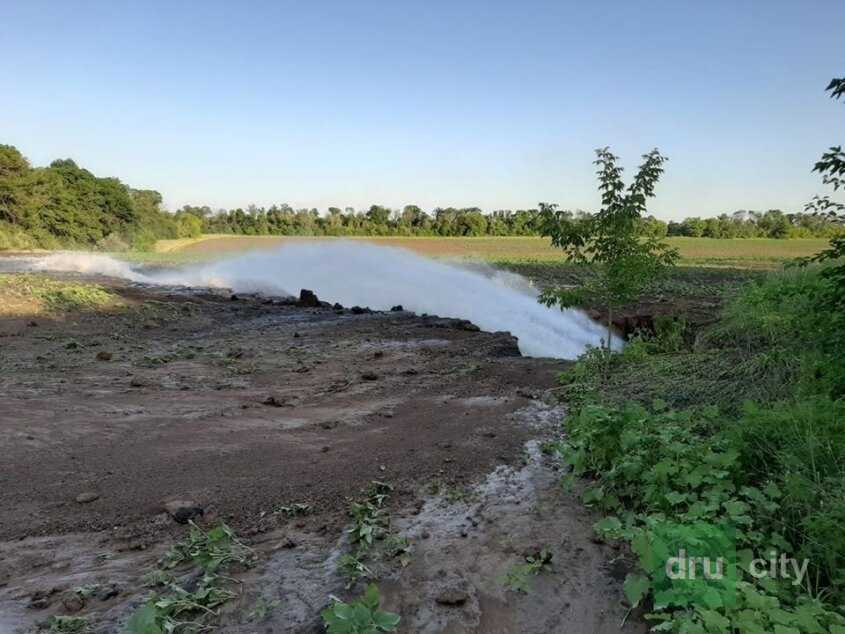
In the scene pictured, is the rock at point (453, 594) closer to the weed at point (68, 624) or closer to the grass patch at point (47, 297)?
the weed at point (68, 624)

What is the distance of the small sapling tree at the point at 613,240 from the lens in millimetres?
9164

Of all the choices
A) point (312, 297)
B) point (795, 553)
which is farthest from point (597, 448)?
point (312, 297)

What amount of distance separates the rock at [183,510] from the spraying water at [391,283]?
1107cm

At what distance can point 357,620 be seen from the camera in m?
2.86

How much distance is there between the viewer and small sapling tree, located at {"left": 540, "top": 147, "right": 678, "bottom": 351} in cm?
916

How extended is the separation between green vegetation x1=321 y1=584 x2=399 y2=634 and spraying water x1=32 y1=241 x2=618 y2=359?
39.7 feet

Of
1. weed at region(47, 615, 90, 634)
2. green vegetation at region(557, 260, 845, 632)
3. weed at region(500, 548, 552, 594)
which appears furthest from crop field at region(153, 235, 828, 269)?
weed at region(47, 615, 90, 634)

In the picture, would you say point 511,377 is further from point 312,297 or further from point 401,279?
point 401,279

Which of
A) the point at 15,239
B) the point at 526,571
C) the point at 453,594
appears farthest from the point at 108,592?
the point at 15,239

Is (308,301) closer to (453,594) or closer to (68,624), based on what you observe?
(68,624)

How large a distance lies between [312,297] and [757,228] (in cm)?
9666

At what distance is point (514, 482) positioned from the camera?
5016 millimetres

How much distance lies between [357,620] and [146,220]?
83147mm

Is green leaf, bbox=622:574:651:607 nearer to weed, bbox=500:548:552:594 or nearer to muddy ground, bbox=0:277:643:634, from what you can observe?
→ muddy ground, bbox=0:277:643:634
